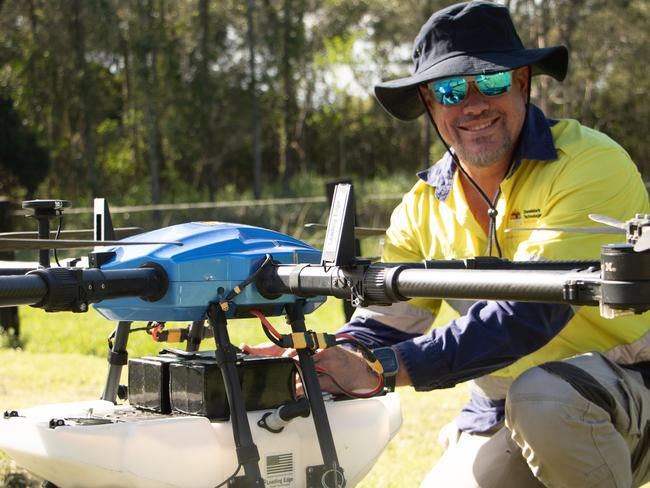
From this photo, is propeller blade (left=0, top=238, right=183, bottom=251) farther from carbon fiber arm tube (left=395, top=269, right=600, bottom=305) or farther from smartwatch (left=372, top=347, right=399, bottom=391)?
smartwatch (left=372, top=347, right=399, bottom=391)

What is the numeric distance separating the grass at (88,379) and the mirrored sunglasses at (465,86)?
5.20ft

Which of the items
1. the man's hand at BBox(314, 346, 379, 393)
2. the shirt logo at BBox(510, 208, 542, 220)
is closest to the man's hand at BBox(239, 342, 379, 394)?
the man's hand at BBox(314, 346, 379, 393)

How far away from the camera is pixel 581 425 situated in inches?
102

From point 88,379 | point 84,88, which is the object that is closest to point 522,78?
point 88,379

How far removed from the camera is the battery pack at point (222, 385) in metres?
2.25

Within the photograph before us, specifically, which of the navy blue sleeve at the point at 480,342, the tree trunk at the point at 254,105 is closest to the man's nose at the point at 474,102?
the navy blue sleeve at the point at 480,342

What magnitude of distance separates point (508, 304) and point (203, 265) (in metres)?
0.81

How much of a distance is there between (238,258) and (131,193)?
1171 inches

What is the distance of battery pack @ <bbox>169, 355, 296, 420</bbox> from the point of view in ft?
7.39

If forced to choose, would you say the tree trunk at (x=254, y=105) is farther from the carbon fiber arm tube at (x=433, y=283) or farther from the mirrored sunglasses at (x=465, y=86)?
the carbon fiber arm tube at (x=433, y=283)

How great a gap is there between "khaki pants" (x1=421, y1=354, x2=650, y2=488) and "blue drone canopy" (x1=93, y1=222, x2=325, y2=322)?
67 cm

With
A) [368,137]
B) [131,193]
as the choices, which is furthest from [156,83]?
[368,137]

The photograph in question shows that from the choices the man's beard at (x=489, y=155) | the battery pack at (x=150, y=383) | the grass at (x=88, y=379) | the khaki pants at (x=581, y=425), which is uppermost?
the man's beard at (x=489, y=155)

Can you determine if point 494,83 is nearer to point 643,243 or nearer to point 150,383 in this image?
point 150,383
